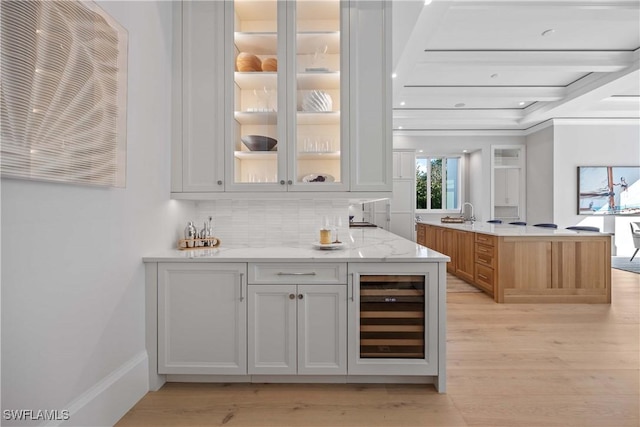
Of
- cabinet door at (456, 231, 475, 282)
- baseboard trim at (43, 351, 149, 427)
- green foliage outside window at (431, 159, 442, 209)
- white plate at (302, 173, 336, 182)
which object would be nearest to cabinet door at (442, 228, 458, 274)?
cabinet door at (456, 231, 475, 282)

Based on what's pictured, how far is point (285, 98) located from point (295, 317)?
1.44 metres

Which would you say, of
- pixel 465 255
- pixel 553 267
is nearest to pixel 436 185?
pixel 465 255

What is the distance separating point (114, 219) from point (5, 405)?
87 cm

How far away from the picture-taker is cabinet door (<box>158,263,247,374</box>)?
6.97 ft

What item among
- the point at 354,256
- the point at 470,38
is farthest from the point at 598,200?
the point at 354,256

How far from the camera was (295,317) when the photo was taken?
2115mm

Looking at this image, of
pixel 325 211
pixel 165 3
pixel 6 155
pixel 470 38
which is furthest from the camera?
pixel 470 38

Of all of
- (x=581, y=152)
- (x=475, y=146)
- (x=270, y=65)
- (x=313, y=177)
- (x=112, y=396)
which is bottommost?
(x=112, y=396)

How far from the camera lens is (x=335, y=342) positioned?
2.13 m

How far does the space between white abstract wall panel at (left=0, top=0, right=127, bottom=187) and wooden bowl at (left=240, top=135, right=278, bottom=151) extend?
0.79 meters

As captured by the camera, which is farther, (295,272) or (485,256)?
(485,256)

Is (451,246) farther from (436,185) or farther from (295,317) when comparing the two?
(295,317)

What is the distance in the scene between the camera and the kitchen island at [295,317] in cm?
212

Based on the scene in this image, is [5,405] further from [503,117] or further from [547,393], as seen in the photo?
[503,117]
